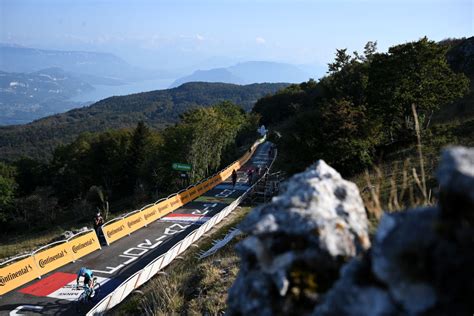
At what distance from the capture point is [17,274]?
701 inches

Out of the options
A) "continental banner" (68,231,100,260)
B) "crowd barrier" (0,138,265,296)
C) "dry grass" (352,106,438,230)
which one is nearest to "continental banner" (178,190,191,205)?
"crowd barrier" (0,138,265,296)

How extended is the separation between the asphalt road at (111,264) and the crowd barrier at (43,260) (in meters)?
0.31

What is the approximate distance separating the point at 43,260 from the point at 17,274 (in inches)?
62.0

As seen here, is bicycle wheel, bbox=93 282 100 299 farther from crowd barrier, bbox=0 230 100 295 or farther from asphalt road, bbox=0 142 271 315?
crowd barrier, bbox=0 230 100 295

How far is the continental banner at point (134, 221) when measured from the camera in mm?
25750

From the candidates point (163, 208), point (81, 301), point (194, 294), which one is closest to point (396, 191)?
point (194, 294)

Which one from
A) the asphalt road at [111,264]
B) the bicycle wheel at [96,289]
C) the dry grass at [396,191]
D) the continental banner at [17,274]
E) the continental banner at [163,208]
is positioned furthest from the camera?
the continental banner at [163,208]

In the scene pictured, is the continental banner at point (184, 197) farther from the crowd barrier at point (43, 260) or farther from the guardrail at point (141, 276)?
the crowd barrier at point (43, 260)

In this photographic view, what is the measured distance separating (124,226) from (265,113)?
280 ft

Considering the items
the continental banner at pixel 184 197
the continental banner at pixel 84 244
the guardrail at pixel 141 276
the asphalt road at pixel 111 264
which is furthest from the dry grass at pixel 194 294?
the continental banner at pixel 184 197

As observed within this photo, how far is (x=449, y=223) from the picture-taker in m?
2.61

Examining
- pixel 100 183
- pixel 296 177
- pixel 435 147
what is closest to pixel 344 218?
pixel 296 177

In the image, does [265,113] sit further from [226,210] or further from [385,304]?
[385,304]

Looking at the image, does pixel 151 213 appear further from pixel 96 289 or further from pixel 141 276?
pixel 96 289
